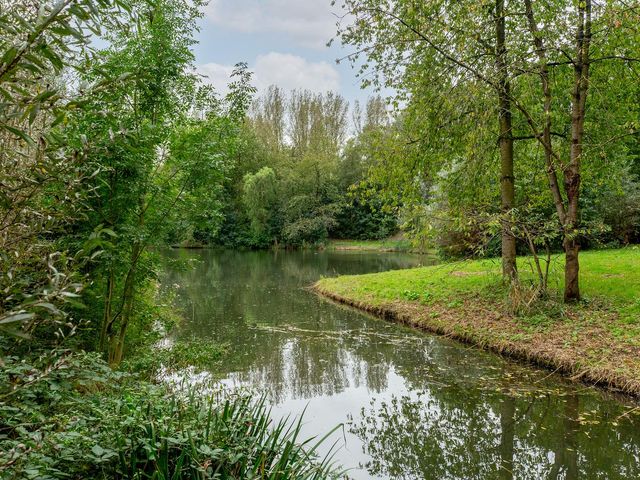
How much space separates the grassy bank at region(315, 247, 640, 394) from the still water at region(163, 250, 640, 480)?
0.38 meters

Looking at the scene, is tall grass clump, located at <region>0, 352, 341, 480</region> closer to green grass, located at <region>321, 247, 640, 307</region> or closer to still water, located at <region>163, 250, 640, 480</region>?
still water, located at <region>163, 250, 640, 480</region>

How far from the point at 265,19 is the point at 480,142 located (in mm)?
6893

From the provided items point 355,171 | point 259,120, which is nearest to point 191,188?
point 355,171

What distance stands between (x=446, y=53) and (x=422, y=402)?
670 cm

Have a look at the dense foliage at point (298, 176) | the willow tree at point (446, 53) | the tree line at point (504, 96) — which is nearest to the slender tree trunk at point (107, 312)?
the tree line at point (504, 96)

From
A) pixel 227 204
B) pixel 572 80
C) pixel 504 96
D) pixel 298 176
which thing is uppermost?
pixel 298 176

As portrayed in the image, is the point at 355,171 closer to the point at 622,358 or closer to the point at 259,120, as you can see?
the point at 259,120

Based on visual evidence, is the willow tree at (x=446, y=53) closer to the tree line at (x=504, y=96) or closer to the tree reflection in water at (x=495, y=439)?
the tree line at (x=504, y=96)

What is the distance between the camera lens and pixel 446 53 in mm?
8711

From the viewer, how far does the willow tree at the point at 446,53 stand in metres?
8.44

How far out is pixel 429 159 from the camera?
10.1 meters

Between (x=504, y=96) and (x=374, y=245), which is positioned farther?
(x=374, y=245)

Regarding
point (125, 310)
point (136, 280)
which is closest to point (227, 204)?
point (136, 280)

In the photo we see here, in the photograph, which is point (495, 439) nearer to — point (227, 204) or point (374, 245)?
point (227, 204)
